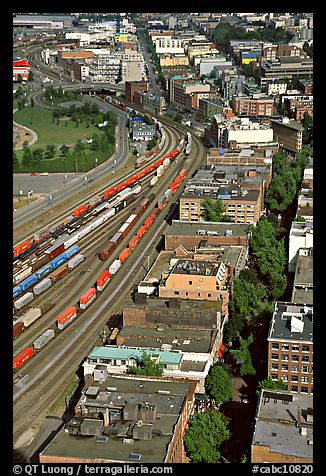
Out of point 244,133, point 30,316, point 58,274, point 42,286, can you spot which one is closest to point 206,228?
point 58,274

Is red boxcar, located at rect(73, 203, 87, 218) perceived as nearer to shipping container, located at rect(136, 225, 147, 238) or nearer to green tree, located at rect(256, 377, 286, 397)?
shipping container, located at rect(136, 225, 147, 238)

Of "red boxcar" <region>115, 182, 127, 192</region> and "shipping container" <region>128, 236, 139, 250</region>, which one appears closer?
"shipping container" <region>128, 236, 139, 250</region>

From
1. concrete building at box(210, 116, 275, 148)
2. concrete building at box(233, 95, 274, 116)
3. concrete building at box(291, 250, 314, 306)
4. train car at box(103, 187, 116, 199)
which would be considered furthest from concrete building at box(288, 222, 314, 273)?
concrete building at box(233, 95, 274, 116)

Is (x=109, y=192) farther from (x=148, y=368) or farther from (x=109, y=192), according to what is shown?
(x=148, y=368)

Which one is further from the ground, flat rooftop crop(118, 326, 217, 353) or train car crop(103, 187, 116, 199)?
train car crop(103, 187, 116, 199)

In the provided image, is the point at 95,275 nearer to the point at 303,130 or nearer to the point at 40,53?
the point at 303,130

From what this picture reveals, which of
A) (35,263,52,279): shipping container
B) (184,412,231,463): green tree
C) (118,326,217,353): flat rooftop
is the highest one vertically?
(35,263,52,279): shipping container

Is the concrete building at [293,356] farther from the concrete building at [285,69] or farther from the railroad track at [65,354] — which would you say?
the concrete building at [285,69]

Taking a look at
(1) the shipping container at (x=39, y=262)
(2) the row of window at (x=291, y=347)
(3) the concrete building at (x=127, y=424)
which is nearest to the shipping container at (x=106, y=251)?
(1) the shipping container at (x=39, y=262)
